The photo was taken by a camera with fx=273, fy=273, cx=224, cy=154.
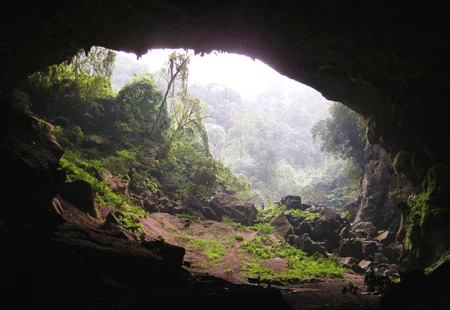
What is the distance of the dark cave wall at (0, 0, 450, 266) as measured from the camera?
289 inches

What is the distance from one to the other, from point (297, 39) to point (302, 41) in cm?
22

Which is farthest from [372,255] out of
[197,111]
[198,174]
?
[197,111]

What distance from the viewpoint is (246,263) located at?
13.3m

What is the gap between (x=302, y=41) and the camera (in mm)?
9750

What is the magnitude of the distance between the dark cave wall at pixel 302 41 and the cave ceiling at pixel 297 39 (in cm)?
3

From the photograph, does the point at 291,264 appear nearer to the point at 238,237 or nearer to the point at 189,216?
the point at 238,237

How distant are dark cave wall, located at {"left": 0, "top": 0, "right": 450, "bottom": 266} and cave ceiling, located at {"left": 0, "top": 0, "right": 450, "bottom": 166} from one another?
0.10 feet

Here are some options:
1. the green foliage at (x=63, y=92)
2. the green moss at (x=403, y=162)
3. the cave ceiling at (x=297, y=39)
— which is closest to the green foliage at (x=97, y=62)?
the green foliage at (x=63, y=92)

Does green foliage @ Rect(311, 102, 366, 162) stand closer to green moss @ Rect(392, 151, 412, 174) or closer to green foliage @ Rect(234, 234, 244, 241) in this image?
green moss @ Rect(392, 151, 412, 174)

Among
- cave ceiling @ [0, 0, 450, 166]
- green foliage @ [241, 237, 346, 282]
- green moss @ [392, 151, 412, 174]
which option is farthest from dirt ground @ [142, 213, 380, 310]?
cave ceiling @ [0, 0, 450, 166]

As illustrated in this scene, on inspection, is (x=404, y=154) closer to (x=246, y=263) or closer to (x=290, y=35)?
(x=290, y=35)

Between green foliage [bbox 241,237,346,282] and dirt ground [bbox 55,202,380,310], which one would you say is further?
green foliage [bbox 241,237,346,282]

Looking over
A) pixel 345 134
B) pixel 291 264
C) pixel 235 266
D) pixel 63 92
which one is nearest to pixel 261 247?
pixel 291 264

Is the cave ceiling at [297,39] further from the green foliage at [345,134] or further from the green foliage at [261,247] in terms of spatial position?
the green foliage at [345,134]
